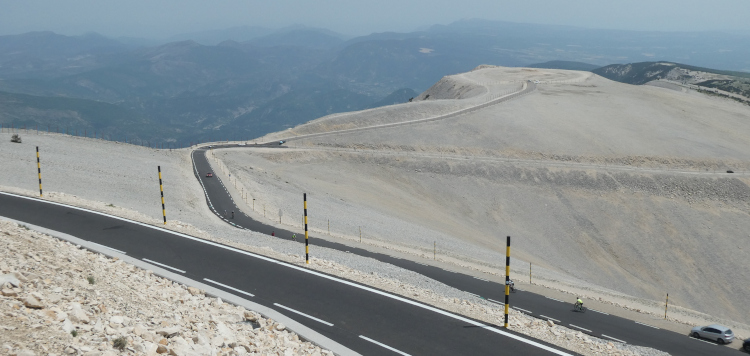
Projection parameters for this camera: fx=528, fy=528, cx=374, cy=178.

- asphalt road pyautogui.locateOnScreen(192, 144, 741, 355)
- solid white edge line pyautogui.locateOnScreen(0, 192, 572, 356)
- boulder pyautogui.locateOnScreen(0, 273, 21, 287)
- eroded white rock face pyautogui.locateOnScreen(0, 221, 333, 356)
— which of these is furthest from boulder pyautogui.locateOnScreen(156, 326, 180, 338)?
asphalt road pyautogui.locateOnScreen(192, 144, 741, 355)

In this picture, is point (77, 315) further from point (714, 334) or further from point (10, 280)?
point (714, 334)

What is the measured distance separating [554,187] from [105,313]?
212 ft

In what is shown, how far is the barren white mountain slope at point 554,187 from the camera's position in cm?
5112

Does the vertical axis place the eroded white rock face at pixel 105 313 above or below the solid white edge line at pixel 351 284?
above

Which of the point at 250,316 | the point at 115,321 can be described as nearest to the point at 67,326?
the point at 115,321

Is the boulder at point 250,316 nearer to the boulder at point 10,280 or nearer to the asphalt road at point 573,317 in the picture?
the boulder at point 10,280

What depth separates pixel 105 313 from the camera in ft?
37.3

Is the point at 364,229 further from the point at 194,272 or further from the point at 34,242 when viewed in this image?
the point at 34,242

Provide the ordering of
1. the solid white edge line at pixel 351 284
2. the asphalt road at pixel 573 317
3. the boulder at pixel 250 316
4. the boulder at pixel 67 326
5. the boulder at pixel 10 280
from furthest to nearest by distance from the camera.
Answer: the asphalt road at pixel 573 317 → the solid white edge line at pixel 351 284 → the boulder at pixel 250 316 → the boulder at pixel 10 280 → the boulder at pixel 67 326

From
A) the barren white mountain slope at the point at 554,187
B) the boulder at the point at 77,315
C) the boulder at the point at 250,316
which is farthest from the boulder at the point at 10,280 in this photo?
the barren white mountain slope at the point at 554,187

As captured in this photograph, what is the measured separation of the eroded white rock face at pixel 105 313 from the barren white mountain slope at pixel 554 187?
88.4 ft

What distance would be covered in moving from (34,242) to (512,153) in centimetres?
7211

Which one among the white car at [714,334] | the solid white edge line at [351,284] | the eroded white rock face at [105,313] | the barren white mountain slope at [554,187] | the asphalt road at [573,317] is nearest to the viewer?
the eroded white rock face at [105,313]

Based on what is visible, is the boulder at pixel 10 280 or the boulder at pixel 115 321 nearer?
the boulder at pixel 115 321
